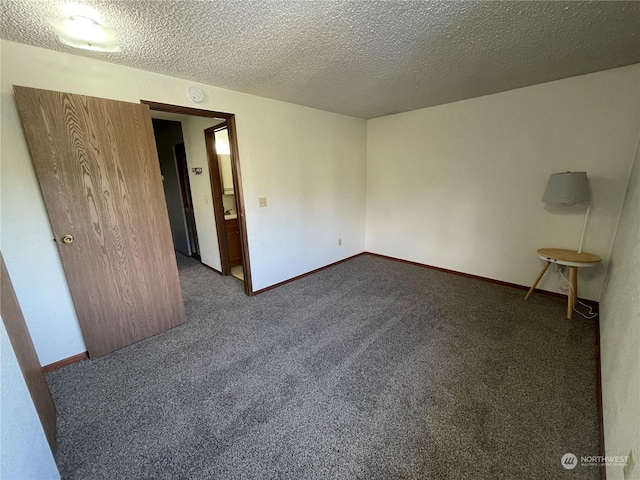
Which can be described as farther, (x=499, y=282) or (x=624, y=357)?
A: (x=499, y=282)

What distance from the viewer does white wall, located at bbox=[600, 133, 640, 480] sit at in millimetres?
998

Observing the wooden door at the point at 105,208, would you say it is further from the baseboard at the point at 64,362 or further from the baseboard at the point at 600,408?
the baseboard at the point at 600,408

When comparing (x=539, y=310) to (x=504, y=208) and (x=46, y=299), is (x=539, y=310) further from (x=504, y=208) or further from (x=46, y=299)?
(x=46, y=299)

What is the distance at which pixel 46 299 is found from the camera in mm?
1895

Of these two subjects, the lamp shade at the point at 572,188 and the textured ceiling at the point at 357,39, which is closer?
the textured ceiling at the point at 357,39

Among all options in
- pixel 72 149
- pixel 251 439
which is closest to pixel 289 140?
pixel 72 149

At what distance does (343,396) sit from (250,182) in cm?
231

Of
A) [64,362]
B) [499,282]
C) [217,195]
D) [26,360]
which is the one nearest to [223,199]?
[217,195]

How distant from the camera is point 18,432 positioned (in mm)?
940

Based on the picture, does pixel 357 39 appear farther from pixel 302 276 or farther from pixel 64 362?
pixel 64 362

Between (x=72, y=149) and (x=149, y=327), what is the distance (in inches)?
61.8

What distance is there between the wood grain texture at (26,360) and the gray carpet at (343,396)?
0.11 m

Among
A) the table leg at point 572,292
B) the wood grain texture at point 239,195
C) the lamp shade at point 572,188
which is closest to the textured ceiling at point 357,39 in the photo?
the wood grain texture at point 239,195

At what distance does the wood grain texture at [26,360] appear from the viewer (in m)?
1.27
